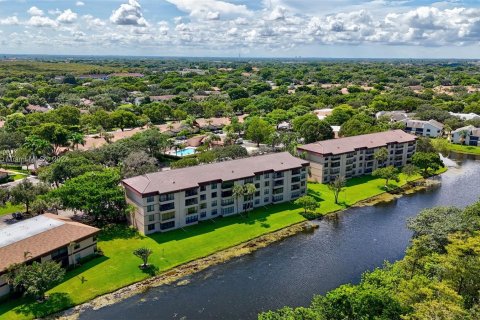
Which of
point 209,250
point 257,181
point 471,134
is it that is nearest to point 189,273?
point 209,250

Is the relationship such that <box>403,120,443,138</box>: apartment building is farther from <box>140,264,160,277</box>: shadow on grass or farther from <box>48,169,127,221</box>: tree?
<box>140,264,160,277</box>: shadow on grass

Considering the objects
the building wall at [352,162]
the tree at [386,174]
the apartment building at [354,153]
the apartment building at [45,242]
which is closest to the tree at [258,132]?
the apartment building at [354,153]

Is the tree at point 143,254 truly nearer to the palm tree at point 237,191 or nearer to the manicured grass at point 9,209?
the palm tree at point 237,191

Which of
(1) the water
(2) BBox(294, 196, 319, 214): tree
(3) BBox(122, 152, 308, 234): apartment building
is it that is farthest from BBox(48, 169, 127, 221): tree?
(2) BBox(294, 196, 319, 214): tree

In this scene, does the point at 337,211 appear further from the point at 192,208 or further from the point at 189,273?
the point at 189,273

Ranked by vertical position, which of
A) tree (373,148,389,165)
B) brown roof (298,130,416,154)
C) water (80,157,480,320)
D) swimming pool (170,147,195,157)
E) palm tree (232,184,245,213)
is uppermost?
brown roof (298,130,416,154)
